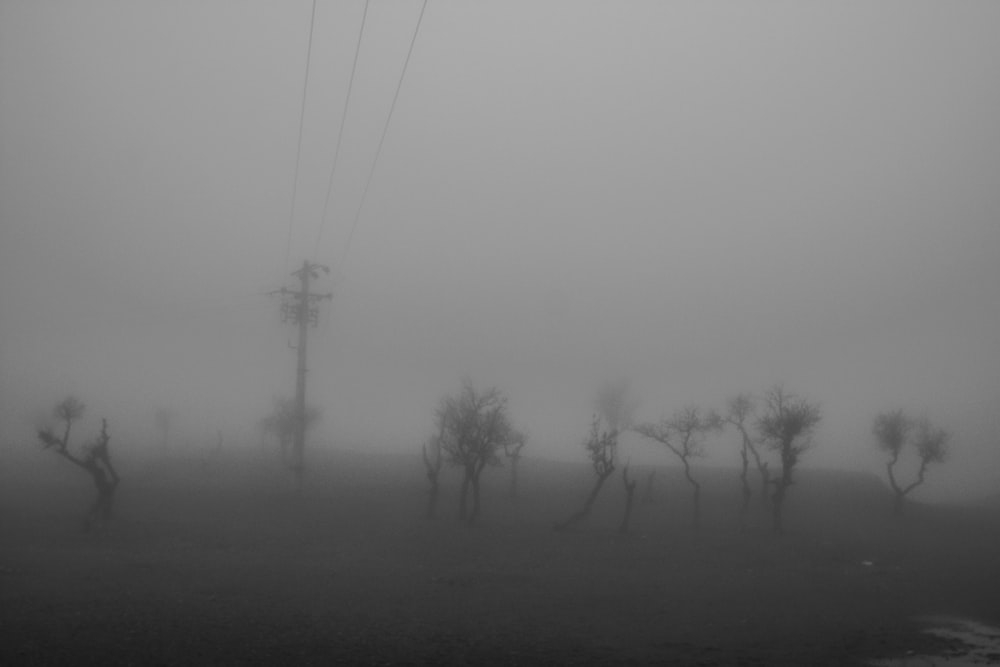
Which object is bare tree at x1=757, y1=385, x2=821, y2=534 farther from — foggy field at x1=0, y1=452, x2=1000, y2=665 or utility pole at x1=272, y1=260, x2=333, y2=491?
utility pole at x1=272, y1=260, x2=333, y2=491

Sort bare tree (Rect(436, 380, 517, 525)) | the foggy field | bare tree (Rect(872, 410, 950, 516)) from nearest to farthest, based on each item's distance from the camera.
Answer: the foggy field, bare tree (Rect(436, 380, 517, 525)), bare tree (Rect(872, 410, 950, 516))

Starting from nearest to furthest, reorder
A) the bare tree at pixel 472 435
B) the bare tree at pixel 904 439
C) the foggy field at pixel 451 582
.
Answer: the foggy field at pixel 451 582, the bare tree at pixel 472 435, the bare tree at pixel 904 439

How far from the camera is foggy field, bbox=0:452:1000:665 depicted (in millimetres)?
17172

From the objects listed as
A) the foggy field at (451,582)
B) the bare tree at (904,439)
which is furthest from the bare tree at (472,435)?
the bare tree at (904,439)

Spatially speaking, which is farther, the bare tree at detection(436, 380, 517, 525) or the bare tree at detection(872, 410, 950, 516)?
the bare tree at detection(872, 410, 950, 516)

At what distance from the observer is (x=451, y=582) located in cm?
2597

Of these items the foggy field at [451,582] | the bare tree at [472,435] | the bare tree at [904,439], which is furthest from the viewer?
the bare tree at [904,439]

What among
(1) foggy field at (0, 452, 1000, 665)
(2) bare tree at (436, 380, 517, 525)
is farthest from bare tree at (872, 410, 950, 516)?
(2) bare tree at (436, 380, 517, 525)

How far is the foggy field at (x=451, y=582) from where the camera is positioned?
17.2 meters

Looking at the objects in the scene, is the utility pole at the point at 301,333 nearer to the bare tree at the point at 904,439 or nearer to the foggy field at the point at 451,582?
the foggy field at the point at 451,582

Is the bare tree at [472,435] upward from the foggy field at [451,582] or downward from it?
upward

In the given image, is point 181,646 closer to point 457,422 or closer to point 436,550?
point 436,550

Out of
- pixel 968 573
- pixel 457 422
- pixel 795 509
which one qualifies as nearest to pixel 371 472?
pixel 457 422

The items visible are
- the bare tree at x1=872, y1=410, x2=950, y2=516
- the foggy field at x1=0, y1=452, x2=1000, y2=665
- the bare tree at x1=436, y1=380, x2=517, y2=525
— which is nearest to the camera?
the foggy field at x1=0, y1=452, x2=1000, y2=665
